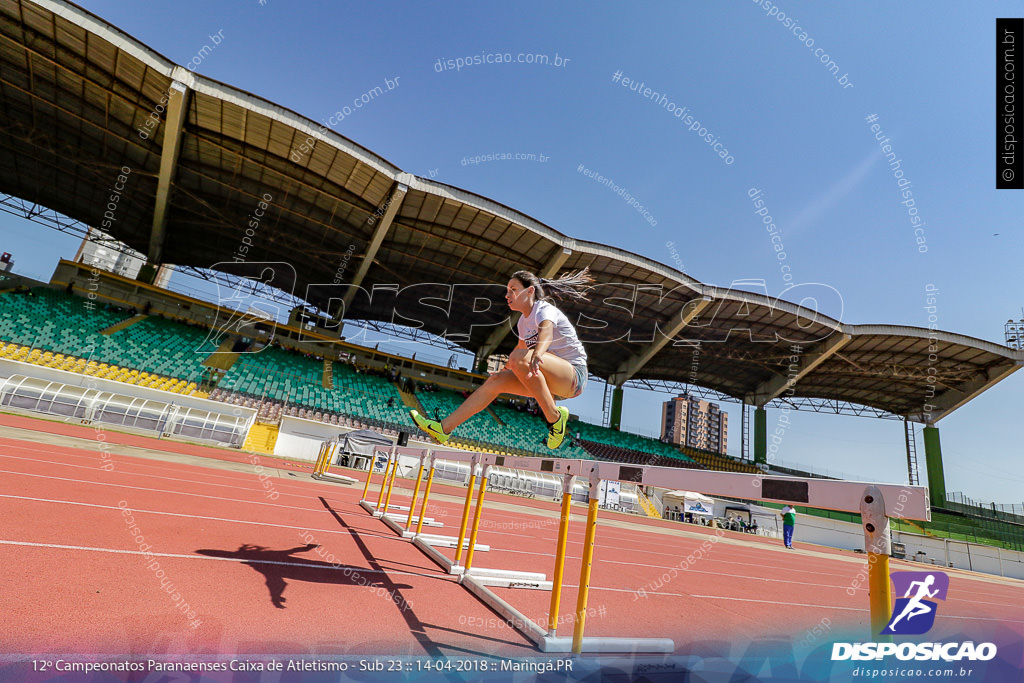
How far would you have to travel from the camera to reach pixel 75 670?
172 cm

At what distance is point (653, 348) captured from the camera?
2933 centimetres

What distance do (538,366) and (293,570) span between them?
2.52 meters

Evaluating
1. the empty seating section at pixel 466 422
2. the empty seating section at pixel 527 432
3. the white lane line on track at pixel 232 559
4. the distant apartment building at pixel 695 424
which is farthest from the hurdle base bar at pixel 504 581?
the distant apartment building at pixel 695 424

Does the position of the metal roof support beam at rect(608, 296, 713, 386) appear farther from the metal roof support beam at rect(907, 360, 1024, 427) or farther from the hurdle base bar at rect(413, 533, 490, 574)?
the hurdle base bar at rect(413, 533, 490, 574)

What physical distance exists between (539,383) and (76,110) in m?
23.7

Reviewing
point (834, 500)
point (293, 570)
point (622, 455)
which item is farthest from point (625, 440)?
point (834, 500)

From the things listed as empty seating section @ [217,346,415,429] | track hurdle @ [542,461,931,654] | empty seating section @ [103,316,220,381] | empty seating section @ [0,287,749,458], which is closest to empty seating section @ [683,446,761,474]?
empty seating section @ [0,287,749,458]

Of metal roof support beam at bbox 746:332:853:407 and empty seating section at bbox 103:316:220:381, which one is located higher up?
metal roof support beam at bbox 746:332:853:407

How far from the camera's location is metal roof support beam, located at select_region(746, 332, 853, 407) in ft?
87.1

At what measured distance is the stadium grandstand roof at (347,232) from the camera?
16.4 metres

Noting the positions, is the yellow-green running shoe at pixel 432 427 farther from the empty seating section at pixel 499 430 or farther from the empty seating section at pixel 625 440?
the empty seating section at pixel 625 440

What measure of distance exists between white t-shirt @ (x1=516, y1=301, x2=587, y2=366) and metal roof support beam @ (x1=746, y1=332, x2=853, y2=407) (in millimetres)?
28541

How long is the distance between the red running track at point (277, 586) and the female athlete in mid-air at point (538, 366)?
1.32 metres

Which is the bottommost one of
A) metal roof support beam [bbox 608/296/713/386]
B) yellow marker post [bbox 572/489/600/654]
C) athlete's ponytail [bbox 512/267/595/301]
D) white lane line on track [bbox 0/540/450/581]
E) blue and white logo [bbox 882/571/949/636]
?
white lane line on track [bbox 0/540/450/581]
